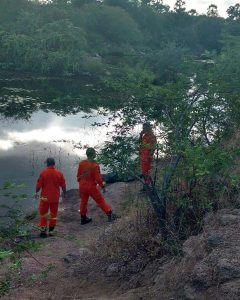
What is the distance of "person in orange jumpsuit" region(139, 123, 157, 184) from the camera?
23.4 ft

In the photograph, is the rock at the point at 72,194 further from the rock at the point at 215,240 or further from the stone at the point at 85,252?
the rock at the point at 215,240

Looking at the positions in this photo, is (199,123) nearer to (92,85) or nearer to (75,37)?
(92,85)

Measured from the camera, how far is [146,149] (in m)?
7.18

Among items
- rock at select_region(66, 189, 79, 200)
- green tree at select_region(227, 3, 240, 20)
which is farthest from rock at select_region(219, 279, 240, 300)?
green tree at select_region(227, 3, 240, 20)

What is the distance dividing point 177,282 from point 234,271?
701 millimetres

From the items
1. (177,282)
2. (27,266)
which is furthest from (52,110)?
(177,282)

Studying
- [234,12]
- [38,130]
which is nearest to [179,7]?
[234,12]

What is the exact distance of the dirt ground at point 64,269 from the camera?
255 inches

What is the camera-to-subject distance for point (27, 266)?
7633 millimetres

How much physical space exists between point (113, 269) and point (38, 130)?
12.8m

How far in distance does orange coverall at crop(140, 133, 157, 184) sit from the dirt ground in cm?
97

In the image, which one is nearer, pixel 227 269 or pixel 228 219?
pixel 227 269

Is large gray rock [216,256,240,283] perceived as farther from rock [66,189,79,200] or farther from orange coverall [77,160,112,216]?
rock [66,189,79,200]

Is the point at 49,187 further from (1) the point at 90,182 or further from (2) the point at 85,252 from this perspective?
(2) the point at 85,252
